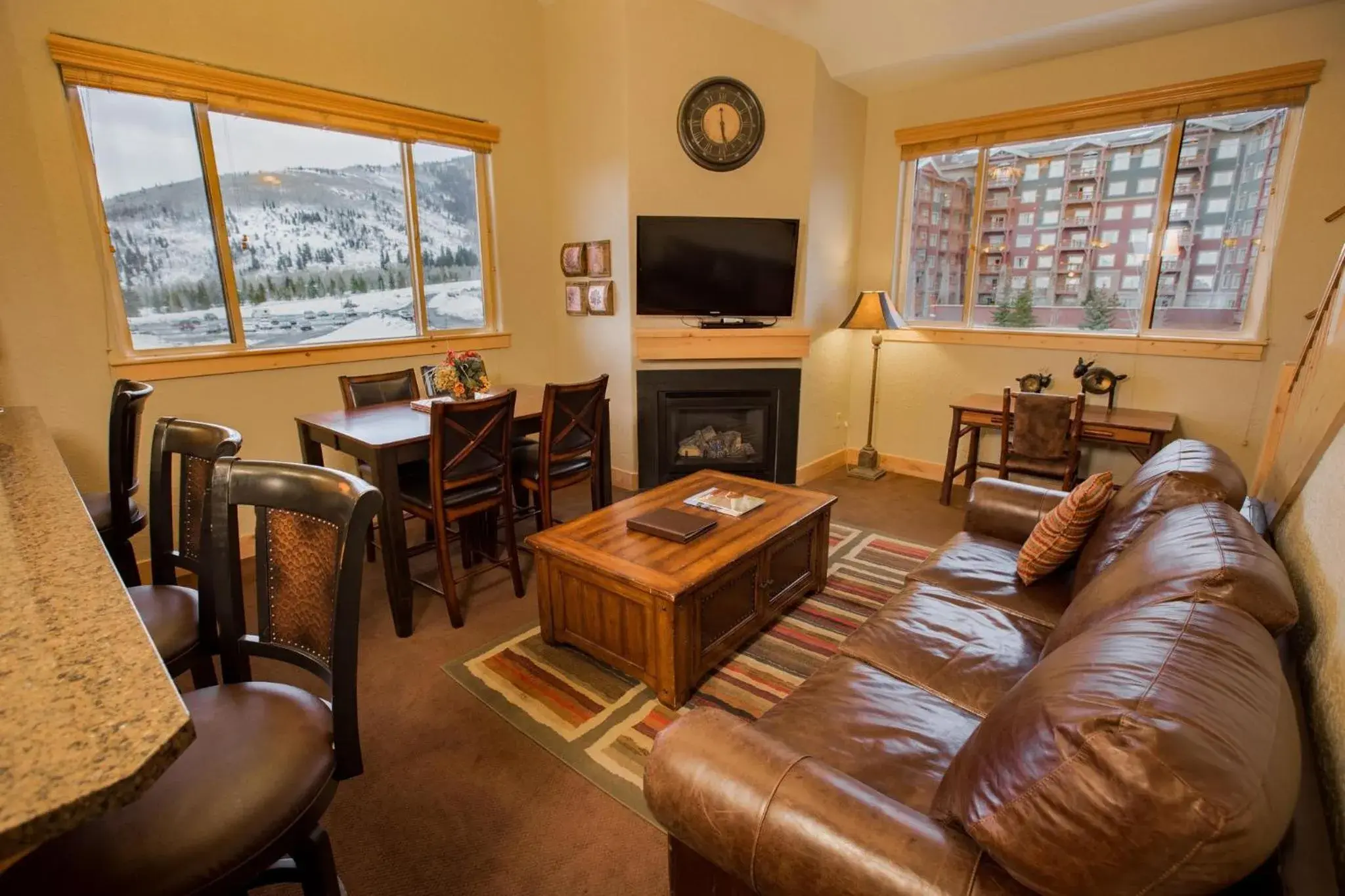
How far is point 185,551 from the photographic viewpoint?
5.36 ft

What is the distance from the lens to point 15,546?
3.46 ft

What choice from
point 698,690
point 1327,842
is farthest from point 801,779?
point 698,690

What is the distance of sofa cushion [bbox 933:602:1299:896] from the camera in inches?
26.5

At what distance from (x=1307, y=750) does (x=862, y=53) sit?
421 cm

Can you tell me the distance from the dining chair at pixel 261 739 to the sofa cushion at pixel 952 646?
1.28m

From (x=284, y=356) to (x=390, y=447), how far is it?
1.43 m

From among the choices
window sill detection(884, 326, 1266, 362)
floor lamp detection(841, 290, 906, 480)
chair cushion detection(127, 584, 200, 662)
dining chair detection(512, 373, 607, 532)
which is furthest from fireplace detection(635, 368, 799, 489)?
chair cushion detection(127, 584, 200, 662)

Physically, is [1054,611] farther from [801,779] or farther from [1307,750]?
[801,779]

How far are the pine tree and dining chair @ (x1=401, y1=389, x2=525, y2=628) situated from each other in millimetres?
3696

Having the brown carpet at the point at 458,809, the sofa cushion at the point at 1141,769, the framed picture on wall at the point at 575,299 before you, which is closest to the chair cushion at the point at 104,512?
the brown carpet at the point at 458,809

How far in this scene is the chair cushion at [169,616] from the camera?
4.72 feet

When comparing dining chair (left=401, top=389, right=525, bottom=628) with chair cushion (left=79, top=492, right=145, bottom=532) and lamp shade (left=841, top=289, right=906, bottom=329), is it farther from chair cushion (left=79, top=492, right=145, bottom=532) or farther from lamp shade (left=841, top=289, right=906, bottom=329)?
lamp shade (left=841, top=289, right=906, bottom=329)

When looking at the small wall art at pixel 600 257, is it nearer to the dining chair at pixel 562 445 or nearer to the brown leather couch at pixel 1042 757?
the dining chair at pixel 562 445

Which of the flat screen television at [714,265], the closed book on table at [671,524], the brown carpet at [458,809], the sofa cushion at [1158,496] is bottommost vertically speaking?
the brown carpet at [458,809]
